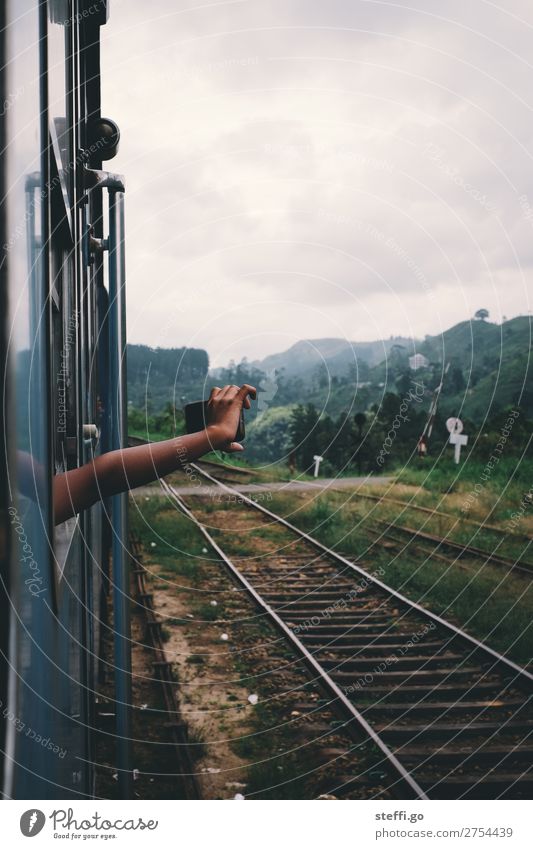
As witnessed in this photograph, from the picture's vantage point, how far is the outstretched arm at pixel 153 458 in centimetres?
141

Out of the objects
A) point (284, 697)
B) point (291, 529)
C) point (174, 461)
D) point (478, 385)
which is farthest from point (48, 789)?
point (478, 385)

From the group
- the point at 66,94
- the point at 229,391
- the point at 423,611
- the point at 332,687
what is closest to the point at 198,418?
the point at 229,391

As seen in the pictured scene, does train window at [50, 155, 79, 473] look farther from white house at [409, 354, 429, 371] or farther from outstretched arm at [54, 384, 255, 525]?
white house at [409, 354, 429, 371]

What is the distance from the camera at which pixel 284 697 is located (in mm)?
4156

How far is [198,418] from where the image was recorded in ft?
5.15

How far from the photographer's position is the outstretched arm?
141 centimetres

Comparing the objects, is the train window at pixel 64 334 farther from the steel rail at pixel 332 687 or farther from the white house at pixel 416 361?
the white house at pixel 416 361

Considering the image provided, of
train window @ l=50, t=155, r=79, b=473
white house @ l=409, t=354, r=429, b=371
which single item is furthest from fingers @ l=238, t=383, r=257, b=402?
white house @ l=409, t=354, r=429, b=371

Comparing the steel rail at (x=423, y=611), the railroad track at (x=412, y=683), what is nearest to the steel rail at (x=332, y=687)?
the railroad track at (x=412, y=683)

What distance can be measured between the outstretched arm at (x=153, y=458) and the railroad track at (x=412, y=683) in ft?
7.27

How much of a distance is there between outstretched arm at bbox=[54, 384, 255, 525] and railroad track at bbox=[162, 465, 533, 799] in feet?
7.27

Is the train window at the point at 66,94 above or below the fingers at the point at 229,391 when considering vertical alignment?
above

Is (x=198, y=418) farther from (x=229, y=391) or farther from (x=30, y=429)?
(x=30, y=429)
